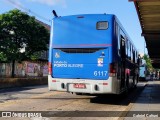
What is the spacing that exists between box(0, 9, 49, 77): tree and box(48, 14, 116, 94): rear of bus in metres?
22.7

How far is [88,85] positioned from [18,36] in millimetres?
25376

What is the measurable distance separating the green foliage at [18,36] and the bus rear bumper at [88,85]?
75.3 feet

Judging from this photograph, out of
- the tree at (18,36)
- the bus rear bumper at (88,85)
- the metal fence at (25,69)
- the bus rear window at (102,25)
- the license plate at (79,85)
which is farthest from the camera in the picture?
the metal fence at (25,69)

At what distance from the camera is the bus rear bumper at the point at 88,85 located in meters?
14.7

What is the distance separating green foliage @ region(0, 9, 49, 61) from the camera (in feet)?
125

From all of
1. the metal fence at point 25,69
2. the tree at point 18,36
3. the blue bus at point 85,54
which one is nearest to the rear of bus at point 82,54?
the blue bus at point 85,54

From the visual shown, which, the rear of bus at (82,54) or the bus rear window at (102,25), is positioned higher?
the bus rear window at (102,25)

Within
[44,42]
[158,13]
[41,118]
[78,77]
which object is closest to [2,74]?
[44,42]

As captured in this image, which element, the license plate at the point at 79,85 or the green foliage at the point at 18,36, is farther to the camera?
the green foliage at the point at 18,36

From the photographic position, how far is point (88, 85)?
49.3ft
